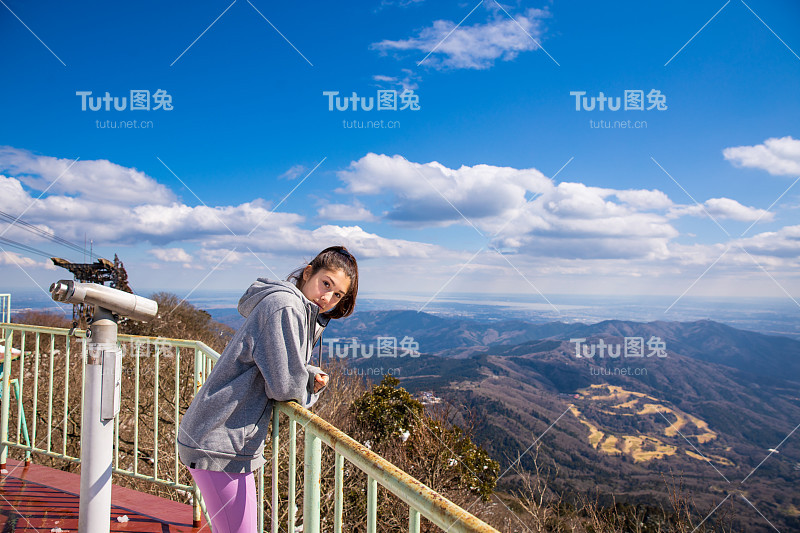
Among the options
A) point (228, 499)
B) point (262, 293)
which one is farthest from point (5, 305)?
point (262, 293)

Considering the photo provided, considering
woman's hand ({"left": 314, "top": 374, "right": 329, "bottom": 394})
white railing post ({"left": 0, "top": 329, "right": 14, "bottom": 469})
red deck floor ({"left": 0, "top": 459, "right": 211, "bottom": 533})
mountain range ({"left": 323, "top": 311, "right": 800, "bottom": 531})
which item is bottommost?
mountain range ({"left": 323, "top": 311, "right": 800, "bottom": 531})

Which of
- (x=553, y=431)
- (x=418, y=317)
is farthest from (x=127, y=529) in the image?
(x=418, y=317)

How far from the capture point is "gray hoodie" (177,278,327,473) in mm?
1466

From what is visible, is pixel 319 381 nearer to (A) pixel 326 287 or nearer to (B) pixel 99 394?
(A) pixel 326 287

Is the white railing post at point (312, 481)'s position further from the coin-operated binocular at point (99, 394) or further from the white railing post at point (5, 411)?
the white railing post at point (5, 411)

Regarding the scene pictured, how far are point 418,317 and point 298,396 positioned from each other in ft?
308

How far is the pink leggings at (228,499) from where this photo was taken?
1546 millimetres

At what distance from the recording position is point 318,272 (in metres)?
1.79

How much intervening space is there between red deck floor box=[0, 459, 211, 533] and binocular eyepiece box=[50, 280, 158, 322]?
1.35 metres

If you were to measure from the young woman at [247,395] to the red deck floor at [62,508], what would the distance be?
134 cm

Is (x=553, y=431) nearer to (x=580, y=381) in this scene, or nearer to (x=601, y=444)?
(x=601, y=444)

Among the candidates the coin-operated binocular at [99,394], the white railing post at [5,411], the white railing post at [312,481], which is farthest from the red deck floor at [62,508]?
the white railing post at [312,481]

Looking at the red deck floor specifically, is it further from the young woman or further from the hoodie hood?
the hoodie hood

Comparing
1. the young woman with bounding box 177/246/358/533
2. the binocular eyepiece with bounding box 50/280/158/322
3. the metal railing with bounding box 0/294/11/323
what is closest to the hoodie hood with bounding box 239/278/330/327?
the young woman with bounding box 177/246/358/533
